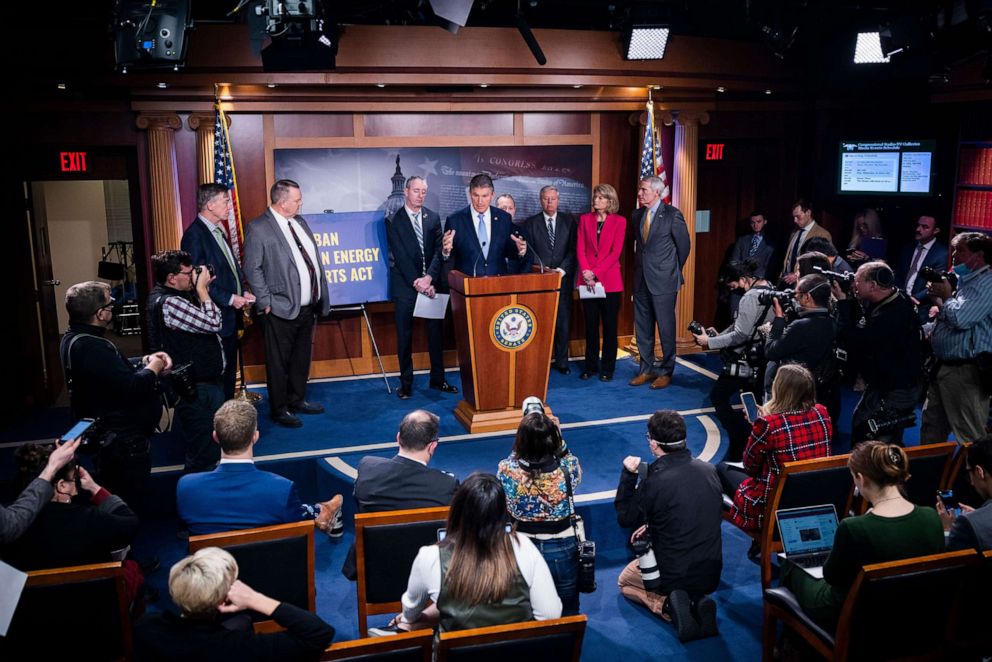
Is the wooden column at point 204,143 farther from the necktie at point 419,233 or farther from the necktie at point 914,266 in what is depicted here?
the necktie at point 914,266

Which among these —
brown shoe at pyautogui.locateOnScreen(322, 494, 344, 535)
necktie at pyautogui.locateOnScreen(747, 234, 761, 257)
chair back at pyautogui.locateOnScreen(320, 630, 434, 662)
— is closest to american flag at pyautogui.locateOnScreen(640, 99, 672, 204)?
necktie at pyautogui.locateOnScreen(747, 234, 761, 257)

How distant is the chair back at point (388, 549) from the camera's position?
132 inches

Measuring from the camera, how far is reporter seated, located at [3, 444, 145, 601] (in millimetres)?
3129

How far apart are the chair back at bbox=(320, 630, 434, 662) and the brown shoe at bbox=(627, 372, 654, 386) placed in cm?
479

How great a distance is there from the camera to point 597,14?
25.7 ft

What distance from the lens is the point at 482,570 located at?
8.80ft

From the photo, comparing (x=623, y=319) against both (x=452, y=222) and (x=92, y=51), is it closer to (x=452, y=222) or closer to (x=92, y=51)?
(x=452, y=222)

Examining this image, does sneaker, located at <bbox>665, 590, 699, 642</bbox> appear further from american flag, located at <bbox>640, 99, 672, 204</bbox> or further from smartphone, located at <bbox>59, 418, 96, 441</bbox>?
american flag, located at <bbox>640, 99, 672, 204</bbox>

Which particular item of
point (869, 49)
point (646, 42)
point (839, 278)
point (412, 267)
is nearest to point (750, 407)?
point (839, 278)

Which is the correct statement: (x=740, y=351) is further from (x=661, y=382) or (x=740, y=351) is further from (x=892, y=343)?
(x=661, y=382)

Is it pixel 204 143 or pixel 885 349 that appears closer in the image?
pixel 885 349

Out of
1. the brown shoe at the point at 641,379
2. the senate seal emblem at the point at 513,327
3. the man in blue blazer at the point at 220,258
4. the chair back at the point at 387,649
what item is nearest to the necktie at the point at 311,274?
the man in blue blazer at the point at 220,258

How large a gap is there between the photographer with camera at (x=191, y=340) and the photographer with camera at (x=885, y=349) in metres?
3.55

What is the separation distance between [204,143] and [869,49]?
5.30m
